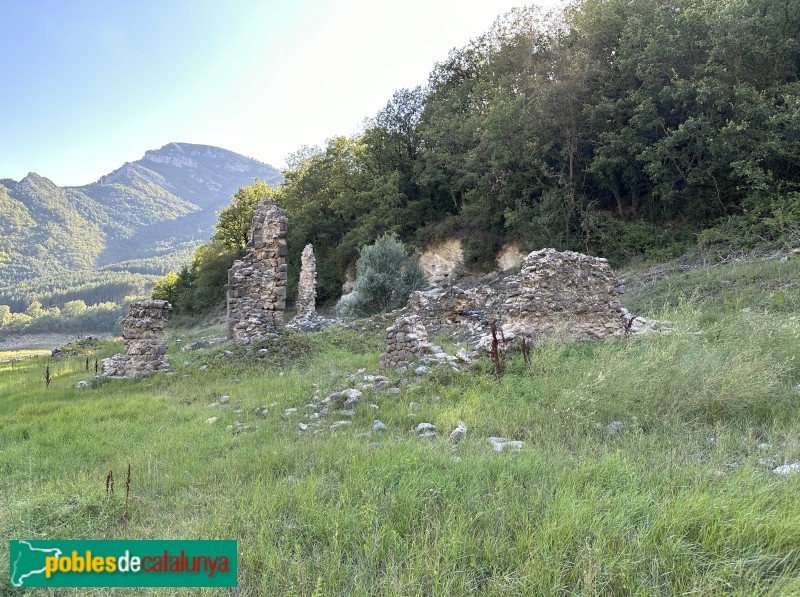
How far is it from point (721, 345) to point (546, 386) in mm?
2793

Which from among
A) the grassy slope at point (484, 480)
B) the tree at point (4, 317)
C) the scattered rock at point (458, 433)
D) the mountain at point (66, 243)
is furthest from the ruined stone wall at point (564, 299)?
the mountain at point (66, 243)

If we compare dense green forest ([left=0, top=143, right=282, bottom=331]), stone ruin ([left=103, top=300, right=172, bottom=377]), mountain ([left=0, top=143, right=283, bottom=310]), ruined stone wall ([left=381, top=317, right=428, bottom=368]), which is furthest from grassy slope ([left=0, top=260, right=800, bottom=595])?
mountain ([left=0, top=143, right=283, bottom=310])

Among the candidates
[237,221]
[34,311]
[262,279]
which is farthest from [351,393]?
[34,311]

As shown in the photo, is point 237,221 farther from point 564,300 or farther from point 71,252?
point 71,252

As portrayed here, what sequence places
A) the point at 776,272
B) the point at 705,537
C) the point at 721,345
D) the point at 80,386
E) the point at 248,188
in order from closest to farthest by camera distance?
the point at 705,537, the point at 721,345, the point at 80,386, the point at 776,272, the point at 248,188

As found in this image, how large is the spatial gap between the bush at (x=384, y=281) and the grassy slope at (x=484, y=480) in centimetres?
1503

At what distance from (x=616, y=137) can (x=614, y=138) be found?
0.09m

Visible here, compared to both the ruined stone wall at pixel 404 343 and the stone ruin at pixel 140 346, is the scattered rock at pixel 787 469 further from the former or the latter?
the stone ruin at pixel 140 346

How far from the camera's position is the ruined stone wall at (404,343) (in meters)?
8.10

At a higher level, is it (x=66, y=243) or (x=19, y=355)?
(x=66, y=243)

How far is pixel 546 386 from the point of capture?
5.28 meters

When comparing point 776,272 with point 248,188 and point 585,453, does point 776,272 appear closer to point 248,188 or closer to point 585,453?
point 585,453

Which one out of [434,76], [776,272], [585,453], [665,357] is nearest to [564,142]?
[776,272]

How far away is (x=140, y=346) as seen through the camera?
33.5 ft
